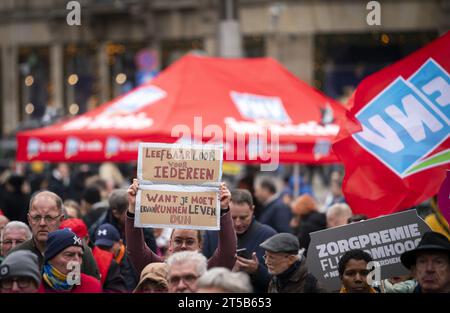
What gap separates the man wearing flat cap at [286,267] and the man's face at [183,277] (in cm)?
133

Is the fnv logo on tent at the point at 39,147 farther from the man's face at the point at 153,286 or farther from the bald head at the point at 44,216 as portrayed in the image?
the man's face at the point at 153,286

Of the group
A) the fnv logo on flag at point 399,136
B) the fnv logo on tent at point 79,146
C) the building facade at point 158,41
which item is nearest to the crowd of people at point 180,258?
the fnv logo on flag at point 399,136

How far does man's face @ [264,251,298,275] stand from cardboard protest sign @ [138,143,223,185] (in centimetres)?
69

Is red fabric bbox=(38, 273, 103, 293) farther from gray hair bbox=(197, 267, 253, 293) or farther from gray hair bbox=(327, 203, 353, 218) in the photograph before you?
gray hair bbox=(327, 203, 353, 218)

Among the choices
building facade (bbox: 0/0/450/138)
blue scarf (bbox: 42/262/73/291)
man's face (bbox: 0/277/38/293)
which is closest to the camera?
man's face (bbox: 0/277/38/293)

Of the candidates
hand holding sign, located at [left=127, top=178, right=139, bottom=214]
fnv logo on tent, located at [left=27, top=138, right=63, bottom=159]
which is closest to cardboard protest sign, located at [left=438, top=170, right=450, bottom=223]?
hand holding sign, located at [left=127, top=178, right=139, bottom=214]

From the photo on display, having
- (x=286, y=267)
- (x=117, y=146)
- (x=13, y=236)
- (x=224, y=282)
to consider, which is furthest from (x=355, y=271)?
(x=117, y=146)

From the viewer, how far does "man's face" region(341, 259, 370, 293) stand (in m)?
6.68

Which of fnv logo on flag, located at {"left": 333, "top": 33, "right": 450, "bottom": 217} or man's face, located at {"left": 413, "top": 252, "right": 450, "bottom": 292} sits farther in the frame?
fnv logo on flag, located at {"left": 333, "top": 33, "right": 450, "bottom": 217}

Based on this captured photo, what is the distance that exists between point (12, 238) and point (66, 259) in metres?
1.59

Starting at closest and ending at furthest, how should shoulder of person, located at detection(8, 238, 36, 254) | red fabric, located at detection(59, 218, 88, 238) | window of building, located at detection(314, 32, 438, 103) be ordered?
shoulder of person, located at detection(8, 238, 36, 254), red fabric, located at detection(59, 218, 88, 238), window of building, located at detection(314, 32, 438, 103)

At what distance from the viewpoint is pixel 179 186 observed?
671 cm

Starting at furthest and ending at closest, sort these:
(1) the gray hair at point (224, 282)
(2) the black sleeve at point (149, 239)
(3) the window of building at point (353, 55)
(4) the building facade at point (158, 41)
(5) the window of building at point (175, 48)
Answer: (5) the window of building at point (175, 48), (4) the building facade at point (158, 41), (3) the window of building at point (353, 55), (2) the black sleeve at point (149, 239), (1) the gray hair at point (224, 282)

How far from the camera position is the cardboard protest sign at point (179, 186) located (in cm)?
663
